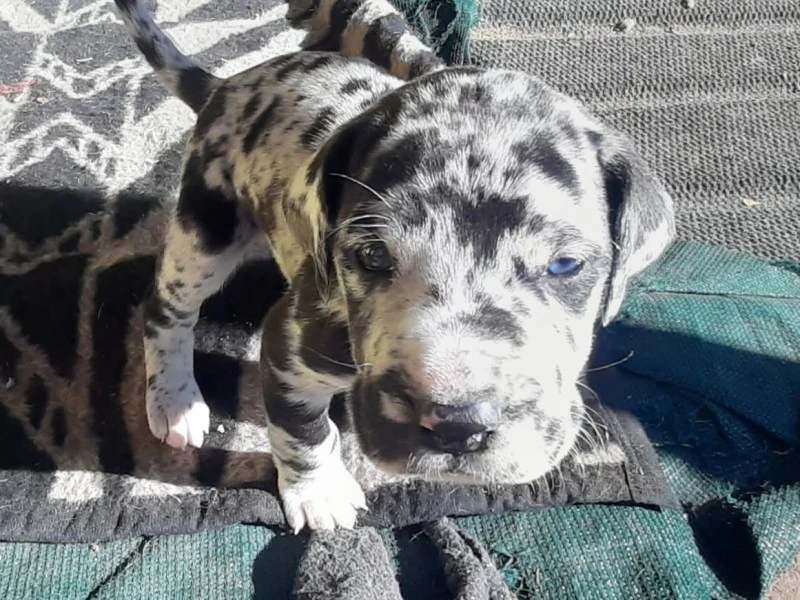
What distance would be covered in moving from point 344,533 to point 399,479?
1.05 feet

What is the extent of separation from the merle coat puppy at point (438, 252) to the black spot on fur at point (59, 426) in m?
1.05

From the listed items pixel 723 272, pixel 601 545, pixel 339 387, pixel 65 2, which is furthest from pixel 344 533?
pixel 65 2

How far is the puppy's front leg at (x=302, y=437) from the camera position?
10.8 ft

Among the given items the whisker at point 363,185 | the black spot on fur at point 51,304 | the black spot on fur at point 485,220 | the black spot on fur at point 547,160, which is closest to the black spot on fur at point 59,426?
the black spot on fur at point 51,304

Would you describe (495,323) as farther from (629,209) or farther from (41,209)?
(41,209)

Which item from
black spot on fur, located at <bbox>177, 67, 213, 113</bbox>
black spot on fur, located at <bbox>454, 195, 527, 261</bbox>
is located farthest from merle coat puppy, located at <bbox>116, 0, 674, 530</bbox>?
black spot on fur, located at <bbox>177, 67, 213, 113</bbox>

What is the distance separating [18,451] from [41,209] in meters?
1.37

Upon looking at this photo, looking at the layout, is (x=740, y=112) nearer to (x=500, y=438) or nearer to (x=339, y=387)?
(x=339, y=387)

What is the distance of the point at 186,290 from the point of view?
3.82 metres

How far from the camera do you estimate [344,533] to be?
3.71 meters

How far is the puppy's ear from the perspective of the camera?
9.36ft

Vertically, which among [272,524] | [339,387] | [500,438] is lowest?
[272,524]

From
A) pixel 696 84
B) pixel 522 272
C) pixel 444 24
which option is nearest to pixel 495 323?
pixel 522 272

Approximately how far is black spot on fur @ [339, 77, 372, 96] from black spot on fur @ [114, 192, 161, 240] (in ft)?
5.41
